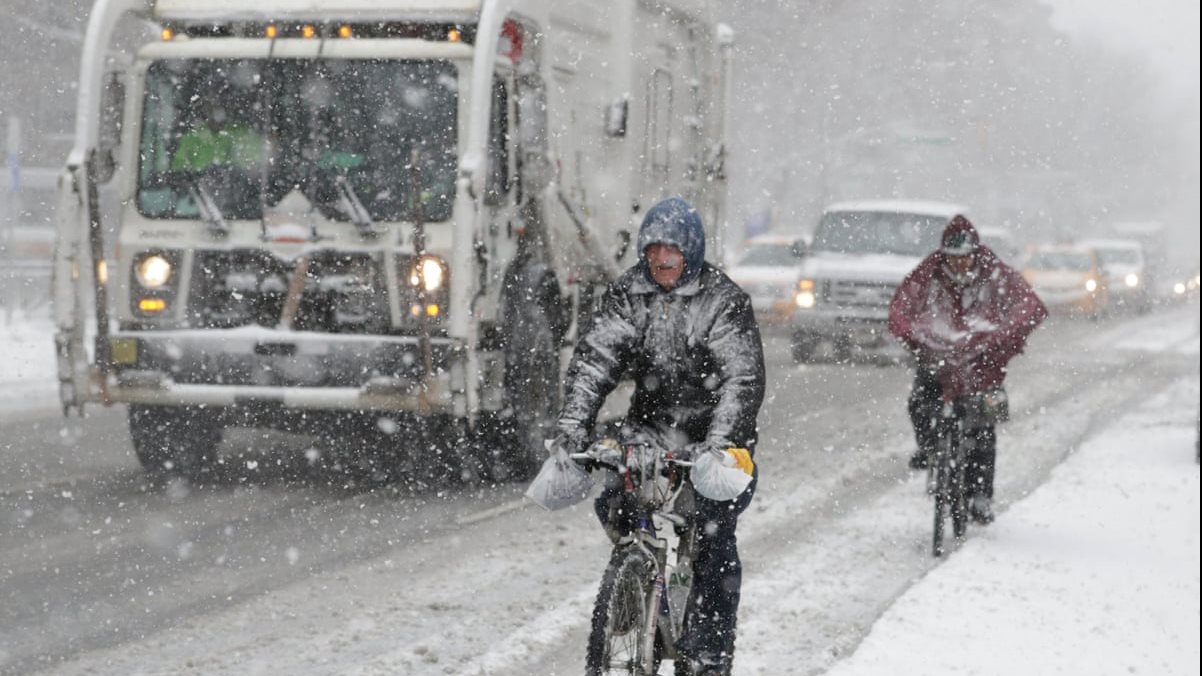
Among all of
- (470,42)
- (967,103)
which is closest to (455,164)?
(470,42)

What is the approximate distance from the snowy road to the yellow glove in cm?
178

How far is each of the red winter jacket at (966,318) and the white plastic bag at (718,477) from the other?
4.66m

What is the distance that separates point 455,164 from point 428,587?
3206 mm

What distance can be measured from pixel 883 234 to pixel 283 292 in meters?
13.5

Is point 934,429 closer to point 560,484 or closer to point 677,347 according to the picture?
point 677,347

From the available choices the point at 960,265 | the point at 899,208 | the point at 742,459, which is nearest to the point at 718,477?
the point at 742,459

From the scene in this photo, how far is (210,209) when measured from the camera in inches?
423

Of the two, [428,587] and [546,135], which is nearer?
[428,587]

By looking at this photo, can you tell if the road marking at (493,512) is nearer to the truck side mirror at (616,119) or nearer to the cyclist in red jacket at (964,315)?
the cyclist in red jacket at (964,315)

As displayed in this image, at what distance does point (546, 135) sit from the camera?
11.1 m

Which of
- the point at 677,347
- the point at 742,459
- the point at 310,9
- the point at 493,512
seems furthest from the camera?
the point at 310,9

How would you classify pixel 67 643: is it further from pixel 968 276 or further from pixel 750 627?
pixel 968 276

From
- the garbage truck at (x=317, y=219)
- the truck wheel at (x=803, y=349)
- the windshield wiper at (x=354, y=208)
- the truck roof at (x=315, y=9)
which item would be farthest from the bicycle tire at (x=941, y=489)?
the truck wheel at (x=803, y=349)

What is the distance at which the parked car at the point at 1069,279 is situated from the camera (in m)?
38.8
